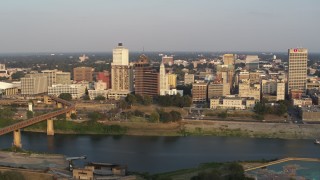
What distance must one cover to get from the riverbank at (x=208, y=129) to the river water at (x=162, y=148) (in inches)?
21.7

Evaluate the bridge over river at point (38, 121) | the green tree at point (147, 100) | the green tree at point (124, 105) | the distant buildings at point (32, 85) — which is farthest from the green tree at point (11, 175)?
the distant buildings at point (32, 85)

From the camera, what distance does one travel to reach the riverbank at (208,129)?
54.7 feet

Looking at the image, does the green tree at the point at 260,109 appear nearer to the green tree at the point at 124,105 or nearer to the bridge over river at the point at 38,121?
the green tree at the point at 124,105

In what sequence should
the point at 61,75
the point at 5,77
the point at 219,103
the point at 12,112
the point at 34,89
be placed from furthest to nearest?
the point at 5,77 → the point at 61,75 → the point at 34,89 → the point at 219,103 → the point at 12,112

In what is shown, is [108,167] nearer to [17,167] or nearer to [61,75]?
[17,167]

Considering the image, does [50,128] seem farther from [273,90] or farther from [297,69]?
[297,69]

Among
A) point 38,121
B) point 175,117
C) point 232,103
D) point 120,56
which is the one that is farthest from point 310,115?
point 120,56

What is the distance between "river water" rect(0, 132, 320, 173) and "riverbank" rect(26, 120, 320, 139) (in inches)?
21.7

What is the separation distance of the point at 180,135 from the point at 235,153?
11.3ft

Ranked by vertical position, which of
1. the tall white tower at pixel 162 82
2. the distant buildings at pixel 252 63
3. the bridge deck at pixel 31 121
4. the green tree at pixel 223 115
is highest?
the distant buildings at pixel 252 63

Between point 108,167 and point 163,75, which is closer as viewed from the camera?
point 108,167

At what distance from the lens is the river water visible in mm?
12698

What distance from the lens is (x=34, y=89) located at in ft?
88.7

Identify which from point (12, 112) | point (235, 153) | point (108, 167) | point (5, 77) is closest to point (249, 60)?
point (5, 77)
